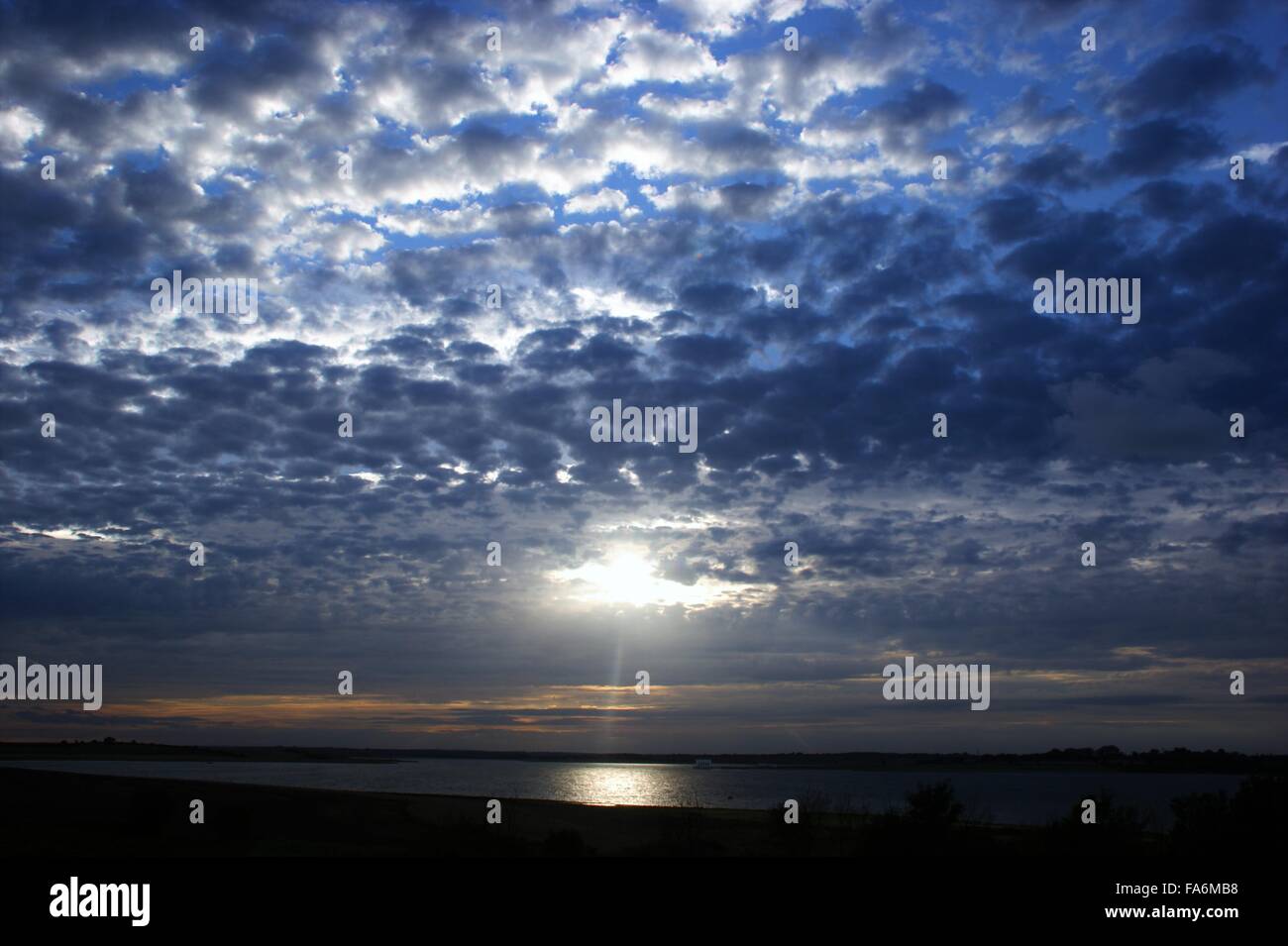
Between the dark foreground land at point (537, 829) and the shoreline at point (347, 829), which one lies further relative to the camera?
the shoreline at point (347, 829)

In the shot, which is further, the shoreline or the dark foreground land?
the shoreline

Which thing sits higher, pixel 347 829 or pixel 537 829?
pixel 347 829

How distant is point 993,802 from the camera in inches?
4695

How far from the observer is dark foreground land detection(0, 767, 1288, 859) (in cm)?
2898

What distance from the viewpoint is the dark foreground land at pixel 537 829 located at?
29.0m

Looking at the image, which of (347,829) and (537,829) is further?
(537,829)

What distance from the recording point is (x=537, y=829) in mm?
50156

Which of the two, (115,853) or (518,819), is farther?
(518,819)
